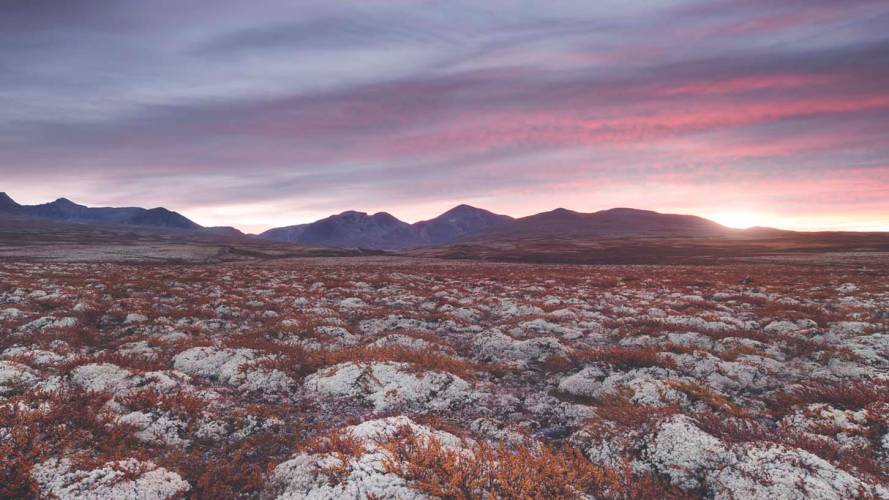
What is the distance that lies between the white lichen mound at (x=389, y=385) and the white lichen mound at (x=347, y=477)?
2866 mm

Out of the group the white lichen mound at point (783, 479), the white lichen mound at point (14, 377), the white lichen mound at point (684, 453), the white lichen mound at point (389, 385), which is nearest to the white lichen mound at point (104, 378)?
the white lichen mound at point (14, 377)

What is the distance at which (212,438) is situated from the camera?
796 cm

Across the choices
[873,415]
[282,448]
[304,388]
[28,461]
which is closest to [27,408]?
[28,461]

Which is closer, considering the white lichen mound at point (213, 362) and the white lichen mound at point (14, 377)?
the white lichen mound at point (14, 377)

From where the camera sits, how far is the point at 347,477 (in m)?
5.77

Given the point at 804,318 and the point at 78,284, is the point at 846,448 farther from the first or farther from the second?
the point at 78,284

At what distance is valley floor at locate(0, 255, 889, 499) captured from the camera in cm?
591

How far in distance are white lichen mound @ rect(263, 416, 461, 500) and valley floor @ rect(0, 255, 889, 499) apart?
1.3 inches

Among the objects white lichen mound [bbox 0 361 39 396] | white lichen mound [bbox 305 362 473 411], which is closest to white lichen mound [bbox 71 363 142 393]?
white lichen mound [bbox 0 361 39 396]

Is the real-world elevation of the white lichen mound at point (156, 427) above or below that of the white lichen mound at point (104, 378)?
below

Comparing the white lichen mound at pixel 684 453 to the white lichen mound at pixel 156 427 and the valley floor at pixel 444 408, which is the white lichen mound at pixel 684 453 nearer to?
the valley floor at pixel 444 408

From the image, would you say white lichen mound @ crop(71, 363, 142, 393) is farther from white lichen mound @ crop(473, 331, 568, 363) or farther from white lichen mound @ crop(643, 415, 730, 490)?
white lichen mound @ crop(643, 415, 730, 490)

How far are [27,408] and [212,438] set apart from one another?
3.17 m

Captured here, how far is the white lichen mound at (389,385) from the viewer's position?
9.91m
